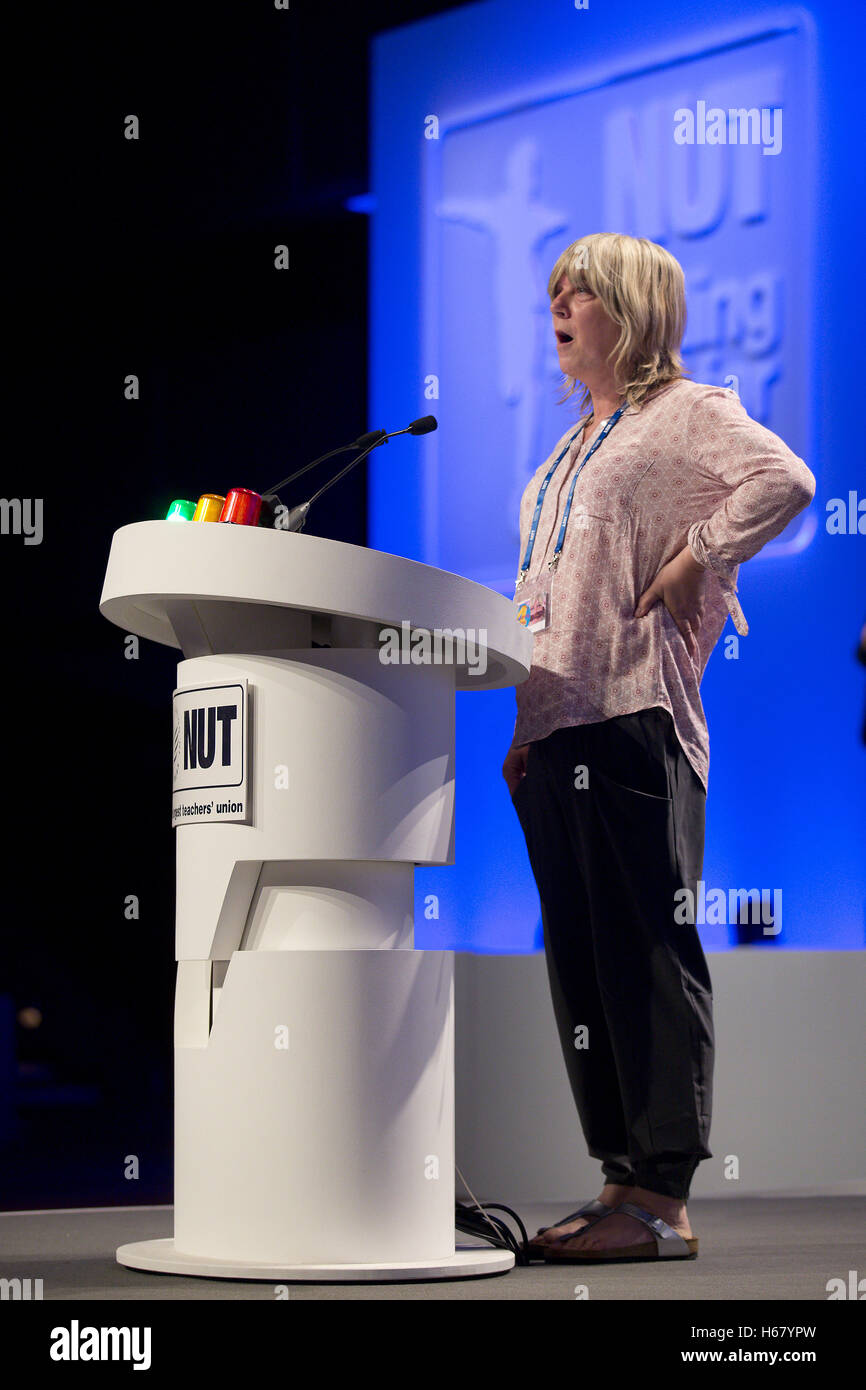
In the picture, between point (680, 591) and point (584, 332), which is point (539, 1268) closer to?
point (680, 591)

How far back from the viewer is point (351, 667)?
6.62 ft

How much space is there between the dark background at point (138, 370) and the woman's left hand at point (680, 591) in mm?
1794

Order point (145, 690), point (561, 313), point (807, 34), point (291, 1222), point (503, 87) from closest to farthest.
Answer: point (291, 1222)
point (561, 313)
point (807, 34)
point (503, 87)
point (145, 690)

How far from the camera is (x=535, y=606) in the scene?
2.54 m

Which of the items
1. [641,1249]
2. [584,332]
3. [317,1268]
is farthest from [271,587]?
[641,1249]

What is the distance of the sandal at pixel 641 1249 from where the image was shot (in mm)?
2236

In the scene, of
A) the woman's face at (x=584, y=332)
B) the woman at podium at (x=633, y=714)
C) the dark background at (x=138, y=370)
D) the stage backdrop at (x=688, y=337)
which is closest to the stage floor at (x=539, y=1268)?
the woman at podium at (x=633, y=714)

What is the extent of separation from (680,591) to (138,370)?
2.37m

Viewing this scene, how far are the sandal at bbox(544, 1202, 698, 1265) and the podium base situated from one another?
0.19 metres

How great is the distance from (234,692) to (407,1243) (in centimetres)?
73

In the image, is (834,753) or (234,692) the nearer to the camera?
(234,692)

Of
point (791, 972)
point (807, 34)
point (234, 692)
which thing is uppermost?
point (807, 34)

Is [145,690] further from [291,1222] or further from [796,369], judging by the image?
[291,1222]
